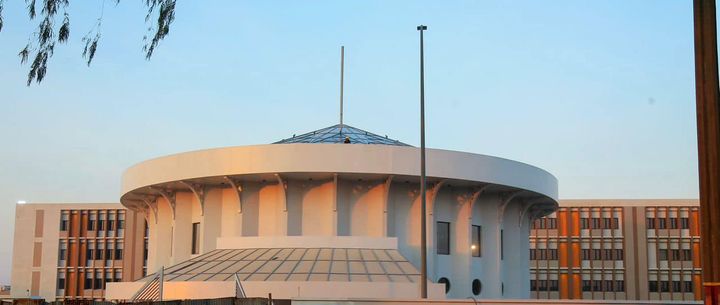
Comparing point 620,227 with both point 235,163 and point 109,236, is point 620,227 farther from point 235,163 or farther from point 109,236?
point 235,163

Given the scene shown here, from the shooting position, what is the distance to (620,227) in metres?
106

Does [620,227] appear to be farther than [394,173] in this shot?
Yes

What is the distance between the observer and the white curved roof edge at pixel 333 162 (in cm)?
4225

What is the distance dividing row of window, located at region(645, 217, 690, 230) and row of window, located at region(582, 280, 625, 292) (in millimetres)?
6901

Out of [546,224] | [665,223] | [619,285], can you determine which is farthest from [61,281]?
[665,223]

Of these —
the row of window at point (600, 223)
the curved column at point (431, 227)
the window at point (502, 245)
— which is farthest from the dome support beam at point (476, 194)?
the row of window at point (600, 223)

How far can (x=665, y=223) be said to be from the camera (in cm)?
10512

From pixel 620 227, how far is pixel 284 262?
73.1m

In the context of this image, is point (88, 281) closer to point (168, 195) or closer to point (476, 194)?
point (168, 195)

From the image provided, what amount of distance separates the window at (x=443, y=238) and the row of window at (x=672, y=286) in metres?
65.0

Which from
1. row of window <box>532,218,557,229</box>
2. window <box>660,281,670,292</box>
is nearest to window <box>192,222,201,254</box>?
row of window <box>532,218,557,229</box>

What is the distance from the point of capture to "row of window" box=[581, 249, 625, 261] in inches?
4166

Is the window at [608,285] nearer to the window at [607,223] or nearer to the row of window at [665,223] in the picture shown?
the window at [607,223]

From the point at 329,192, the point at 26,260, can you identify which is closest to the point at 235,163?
the point at 329,192
